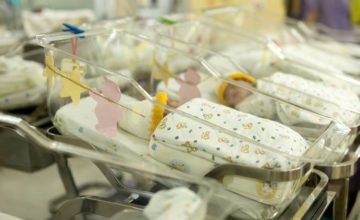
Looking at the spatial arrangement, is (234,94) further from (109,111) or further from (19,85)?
(19,85)

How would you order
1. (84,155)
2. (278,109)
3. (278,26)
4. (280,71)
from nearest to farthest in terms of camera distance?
(84,155) → (278,109) → (280,71) → (278,26)

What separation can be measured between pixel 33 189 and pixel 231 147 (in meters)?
0.91

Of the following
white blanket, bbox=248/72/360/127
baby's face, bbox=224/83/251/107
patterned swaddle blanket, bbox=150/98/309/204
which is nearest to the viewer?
patterned swaddle blanket, bbox=150/98/309/204

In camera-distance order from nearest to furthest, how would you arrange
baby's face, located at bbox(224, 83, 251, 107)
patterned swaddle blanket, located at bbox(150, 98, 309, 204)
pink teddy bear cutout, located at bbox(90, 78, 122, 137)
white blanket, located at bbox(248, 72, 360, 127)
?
patterned swaddle blanket, located at bbox(150, 98, 309, 204) → pink teddy bear cutout, located at bbox(90, 78, 122, 137) → white blanket, located at bbox(248, 72, 360, 127) → baby's face, located at bbox(224, 83, 251, 107)

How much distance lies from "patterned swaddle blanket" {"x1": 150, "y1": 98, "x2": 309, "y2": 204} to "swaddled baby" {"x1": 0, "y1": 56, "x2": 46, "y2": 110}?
0.66 meters

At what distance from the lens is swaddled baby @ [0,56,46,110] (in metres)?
1.62

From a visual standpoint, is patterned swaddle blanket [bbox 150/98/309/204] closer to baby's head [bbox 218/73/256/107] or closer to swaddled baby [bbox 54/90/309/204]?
swaddled baby [bbox 54/90/309/204]

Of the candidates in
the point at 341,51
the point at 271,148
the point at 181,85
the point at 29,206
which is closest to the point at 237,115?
the point at 271,148

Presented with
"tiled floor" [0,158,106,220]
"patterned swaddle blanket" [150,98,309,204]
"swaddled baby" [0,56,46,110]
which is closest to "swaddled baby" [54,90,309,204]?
"patterned swaddle blanket" [150,98,309,204]

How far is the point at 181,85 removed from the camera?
5.07 feet

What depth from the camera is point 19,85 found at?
64.6 inches

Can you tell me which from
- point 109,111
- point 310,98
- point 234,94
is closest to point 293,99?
A: point 310,98

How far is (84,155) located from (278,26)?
1772mm

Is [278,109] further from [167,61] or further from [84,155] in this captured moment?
[84,155]
